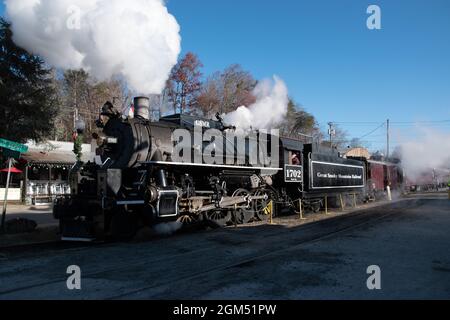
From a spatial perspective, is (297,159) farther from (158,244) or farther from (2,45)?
(2,45)

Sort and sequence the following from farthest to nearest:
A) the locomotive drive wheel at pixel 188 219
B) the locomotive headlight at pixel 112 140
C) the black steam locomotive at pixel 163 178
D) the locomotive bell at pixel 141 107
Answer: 1. the locomotive bell at pixel 141 107
2. the locomotive drive wheel at pixel 188 219
3. the locomotive headlight at pixel 112 140
4. the black steam locomotive at pixel 163 178

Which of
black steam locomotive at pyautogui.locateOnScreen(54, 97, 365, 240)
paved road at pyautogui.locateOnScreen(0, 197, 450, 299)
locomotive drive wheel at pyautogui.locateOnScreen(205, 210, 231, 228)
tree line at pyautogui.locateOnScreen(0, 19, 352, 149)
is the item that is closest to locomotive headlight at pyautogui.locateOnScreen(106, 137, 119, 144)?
black steam locomotive at pyautogui.locateOnScreen(54, 97, 365, 240)

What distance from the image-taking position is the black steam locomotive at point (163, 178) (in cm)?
923

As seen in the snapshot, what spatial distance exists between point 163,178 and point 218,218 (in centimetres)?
274

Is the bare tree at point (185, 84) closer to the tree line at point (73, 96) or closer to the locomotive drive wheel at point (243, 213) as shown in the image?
the tree line at point (73, 96)

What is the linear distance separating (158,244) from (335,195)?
470 inches

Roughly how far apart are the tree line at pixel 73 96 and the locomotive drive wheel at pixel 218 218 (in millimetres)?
13622

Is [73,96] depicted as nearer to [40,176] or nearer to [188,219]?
[40,176]

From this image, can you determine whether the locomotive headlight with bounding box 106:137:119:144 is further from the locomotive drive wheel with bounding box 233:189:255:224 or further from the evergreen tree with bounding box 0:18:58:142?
the evergreen tree with bounding box 0:18:58:142

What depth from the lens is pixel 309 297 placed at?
16.0 ft

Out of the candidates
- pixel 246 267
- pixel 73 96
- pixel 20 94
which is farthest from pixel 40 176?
pixel 246 267

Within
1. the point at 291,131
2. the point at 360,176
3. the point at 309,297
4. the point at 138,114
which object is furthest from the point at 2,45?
the point at 291,131

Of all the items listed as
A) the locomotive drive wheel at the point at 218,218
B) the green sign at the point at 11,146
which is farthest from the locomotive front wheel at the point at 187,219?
the green sign at the point at 11,146

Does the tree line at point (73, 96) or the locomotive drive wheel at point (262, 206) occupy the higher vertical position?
the tree line at point (73, 96)
